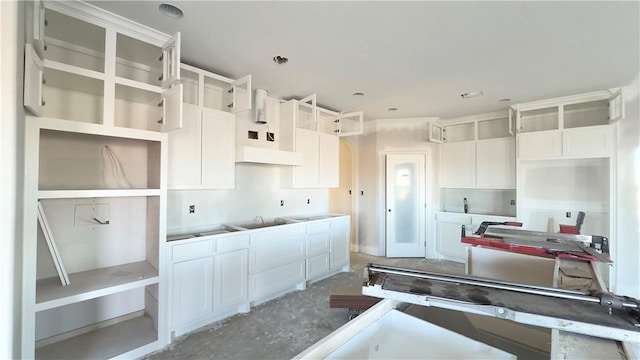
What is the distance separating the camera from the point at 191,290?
8.24 feet

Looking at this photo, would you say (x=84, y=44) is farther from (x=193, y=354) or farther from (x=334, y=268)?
(x=334, y=268)

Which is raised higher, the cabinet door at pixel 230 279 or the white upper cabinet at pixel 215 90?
the white upper cabinet at pixel 215 90

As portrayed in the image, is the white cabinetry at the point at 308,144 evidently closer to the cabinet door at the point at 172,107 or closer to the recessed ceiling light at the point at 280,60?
the recessed ceiling light at the point at 280,60

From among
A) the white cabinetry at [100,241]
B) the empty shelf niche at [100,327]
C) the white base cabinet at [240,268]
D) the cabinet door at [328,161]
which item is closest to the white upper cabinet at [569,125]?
the cabinet door at [328,161]

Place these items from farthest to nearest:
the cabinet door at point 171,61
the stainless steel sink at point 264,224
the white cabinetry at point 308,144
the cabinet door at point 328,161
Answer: the cabinet door at point 328,161
the white cabinetry at point 308,144
the stainless steel sink at point 264,224
the cabinet door at point 171,61

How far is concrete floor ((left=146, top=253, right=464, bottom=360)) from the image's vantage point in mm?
2258

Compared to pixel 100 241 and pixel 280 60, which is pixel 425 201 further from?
pixel 100 241

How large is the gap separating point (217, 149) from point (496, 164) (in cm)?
439

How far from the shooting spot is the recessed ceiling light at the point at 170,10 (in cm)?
193

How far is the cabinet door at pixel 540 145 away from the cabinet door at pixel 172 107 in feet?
14.9

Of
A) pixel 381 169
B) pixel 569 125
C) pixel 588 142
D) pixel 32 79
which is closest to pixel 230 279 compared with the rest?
pixel 32 79

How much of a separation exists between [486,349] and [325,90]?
3.24m

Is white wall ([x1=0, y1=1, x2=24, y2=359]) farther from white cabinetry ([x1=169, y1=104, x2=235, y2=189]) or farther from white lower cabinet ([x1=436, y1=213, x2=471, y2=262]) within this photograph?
white lower cabinet ([x1=436, y1=213, x2=471, y2=262])

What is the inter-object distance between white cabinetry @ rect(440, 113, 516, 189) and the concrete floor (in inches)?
129
